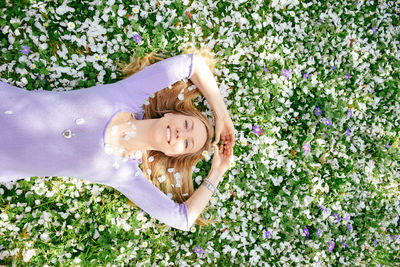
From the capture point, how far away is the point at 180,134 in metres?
2.88

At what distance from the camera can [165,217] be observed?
10.8 ft

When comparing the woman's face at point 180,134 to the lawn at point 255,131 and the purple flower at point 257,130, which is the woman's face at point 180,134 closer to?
the lawn at point 255,131

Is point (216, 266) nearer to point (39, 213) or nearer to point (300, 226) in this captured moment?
point (300, 226)

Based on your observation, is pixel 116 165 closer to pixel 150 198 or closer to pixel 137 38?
pixel 150 198

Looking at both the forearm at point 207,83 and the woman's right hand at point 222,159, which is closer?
the forearm at point 207,83

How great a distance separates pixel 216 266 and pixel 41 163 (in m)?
2.77

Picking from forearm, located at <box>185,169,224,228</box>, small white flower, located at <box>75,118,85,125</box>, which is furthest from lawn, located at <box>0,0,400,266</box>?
small white flower, located at <box>75,118,85,125</box>

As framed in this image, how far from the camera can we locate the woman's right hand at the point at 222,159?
3781mm

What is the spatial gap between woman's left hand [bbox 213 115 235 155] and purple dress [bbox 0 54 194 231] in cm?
100

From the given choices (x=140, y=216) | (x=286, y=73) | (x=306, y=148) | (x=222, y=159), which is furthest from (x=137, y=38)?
(x=306, y=148)

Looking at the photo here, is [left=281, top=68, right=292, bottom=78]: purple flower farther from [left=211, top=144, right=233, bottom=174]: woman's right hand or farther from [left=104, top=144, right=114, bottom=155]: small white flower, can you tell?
[left=104, top=144, right=114, bottom=155]: small white flower

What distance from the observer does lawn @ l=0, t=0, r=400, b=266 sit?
3709 millimetres

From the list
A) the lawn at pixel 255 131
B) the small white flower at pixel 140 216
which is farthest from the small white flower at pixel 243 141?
the small white flower at pixel 140 216

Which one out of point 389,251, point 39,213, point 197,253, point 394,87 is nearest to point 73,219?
point 39,213
